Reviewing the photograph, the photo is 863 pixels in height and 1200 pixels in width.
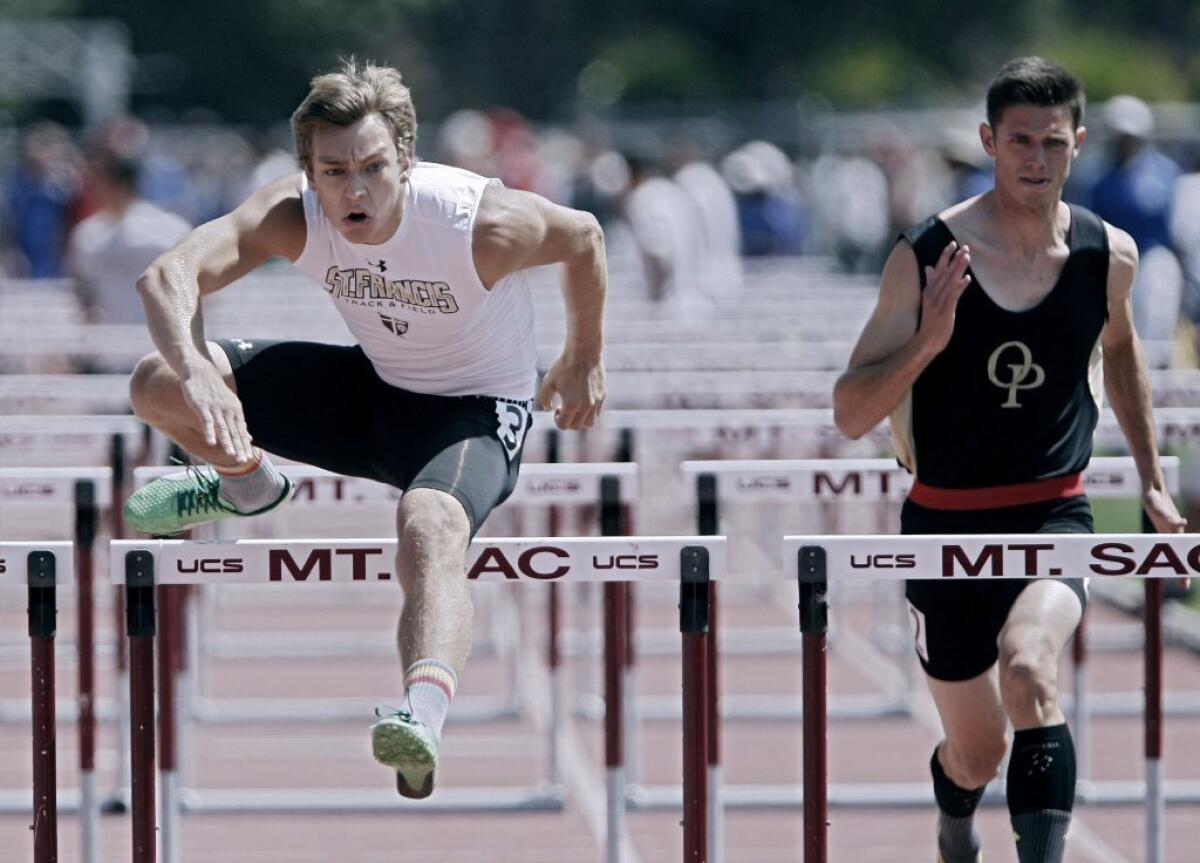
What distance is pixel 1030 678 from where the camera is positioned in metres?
5.52

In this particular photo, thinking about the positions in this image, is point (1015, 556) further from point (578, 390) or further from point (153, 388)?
point (153, 388)

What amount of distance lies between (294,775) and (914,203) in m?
16.3

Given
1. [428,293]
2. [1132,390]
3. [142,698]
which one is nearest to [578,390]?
[428,293]

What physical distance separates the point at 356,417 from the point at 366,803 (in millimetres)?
2319

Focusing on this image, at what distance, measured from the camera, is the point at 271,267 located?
2803 cm

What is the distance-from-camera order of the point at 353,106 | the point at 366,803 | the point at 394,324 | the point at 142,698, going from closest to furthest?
the point at 142,698 < the point at 353,106 < the point at 394,324 < the point at 366,803

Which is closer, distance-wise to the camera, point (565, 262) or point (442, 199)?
point (442, 199)

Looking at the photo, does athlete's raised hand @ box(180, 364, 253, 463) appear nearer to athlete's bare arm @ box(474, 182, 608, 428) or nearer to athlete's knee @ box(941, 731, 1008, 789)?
athlete's bare arm @ box(474, 182, 608, 428)

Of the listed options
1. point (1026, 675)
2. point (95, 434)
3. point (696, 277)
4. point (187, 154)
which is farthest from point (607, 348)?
point (187, 154)

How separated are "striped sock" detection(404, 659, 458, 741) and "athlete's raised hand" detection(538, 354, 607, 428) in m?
1.15

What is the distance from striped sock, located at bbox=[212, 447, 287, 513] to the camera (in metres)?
6.00

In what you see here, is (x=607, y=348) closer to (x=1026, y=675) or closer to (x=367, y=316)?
(x=367, y=316)

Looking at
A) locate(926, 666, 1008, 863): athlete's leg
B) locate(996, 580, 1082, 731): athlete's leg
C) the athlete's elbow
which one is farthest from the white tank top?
locate(996, 580, 1082, 731): athlete's leg

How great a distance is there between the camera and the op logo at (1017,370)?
6.01 meters
